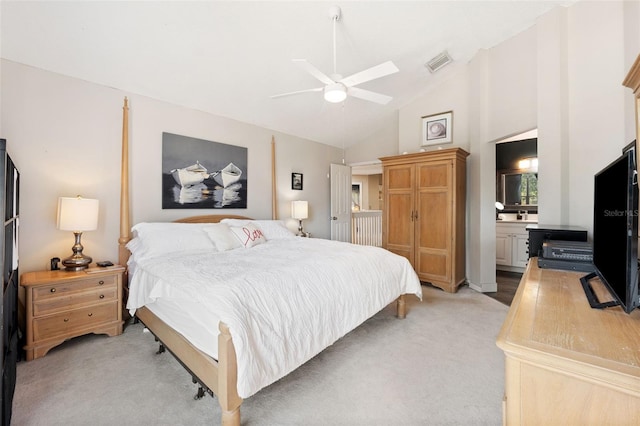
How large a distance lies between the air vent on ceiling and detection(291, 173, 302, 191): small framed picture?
2509 mm

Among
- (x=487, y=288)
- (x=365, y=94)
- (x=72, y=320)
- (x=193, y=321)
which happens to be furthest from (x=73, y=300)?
(x=487, y=288)

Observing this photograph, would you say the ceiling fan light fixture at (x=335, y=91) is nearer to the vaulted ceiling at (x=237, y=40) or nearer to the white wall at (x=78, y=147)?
the vaulted ceiling at (x=237, y=40)

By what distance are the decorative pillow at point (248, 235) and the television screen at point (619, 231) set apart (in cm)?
279

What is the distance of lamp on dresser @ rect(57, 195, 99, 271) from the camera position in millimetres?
2311

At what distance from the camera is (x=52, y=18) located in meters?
2.09

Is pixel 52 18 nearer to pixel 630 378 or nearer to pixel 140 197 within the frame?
pixel 140 197

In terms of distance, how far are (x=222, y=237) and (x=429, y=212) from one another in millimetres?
2779

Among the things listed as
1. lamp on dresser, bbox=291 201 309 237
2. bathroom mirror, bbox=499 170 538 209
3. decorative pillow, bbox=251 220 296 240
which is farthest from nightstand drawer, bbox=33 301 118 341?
bathroom mirror, bbox=499 170 538 209

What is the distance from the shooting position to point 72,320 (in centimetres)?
227

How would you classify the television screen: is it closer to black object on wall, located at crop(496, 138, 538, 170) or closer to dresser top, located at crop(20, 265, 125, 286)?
dresser top, located at crop(20, 265, 125, 286)

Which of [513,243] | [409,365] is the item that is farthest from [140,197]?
[513,243]

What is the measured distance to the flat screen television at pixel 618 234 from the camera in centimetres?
91

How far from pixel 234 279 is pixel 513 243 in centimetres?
473

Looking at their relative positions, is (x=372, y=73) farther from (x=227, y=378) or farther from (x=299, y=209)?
(x=299, y=209)
